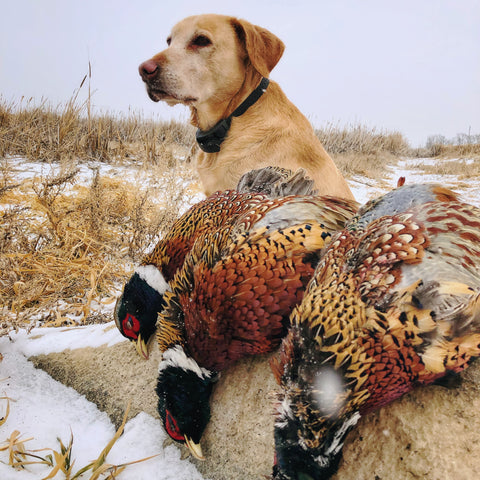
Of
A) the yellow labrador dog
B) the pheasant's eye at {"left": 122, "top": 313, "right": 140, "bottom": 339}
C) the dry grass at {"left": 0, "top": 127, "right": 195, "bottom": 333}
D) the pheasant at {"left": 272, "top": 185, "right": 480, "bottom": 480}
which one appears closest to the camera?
the pheasant at {"left": 272, "top": 185, "right": 480, "bottom": 480}

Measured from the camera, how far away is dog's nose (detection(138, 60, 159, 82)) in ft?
8.66

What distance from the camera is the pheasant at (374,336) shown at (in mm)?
744

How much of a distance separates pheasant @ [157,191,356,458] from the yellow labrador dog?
165 cm

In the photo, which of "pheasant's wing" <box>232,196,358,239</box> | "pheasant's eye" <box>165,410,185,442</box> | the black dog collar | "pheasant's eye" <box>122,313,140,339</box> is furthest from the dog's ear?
"pheasant's eye" <box>165,410,185,442</box>

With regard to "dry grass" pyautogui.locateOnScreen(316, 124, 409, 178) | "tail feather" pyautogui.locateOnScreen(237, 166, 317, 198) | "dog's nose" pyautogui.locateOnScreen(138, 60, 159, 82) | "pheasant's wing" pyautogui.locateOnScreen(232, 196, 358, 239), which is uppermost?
"dog's nose" pyautogui.locateOnScreen(138, 60, 159, 82)

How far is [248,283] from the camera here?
98 cm

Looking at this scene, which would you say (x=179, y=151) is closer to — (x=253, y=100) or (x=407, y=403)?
(x=253, y=100)

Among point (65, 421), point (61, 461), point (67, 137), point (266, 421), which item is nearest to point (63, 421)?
point (65, 421)

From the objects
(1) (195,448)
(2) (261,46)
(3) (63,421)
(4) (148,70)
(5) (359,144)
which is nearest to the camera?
(1) (195,448)

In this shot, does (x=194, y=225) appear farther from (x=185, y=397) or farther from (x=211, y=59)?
(x=211, y=59)

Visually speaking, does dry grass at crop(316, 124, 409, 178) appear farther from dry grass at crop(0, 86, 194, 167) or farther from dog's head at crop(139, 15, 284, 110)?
dog's head at crop(139, 15, 284, 110)

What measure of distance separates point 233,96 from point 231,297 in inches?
94.6

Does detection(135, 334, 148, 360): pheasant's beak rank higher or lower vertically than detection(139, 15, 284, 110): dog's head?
lower

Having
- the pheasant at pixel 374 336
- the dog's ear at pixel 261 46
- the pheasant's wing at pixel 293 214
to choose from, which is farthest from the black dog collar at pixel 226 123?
the pheasant at pixel 374 336
